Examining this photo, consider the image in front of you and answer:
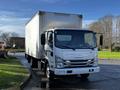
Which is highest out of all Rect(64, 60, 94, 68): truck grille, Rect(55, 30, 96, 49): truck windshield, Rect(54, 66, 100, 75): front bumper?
Rect(55, 30, 96, 49): truck windshield

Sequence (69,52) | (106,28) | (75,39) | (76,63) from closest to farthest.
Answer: (69,52)
(76,63)
(75,39)
(106,28)

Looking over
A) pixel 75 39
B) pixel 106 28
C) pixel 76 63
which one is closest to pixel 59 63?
pixel 76 63

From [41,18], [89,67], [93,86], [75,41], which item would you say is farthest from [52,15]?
[93,86]

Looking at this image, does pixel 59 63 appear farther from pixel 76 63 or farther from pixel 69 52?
pixel 76 63

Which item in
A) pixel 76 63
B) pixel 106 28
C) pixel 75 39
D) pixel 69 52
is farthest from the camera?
pixel 106 28

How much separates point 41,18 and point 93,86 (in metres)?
5.34

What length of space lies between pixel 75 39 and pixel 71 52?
870 mm

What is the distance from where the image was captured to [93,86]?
43.5ft

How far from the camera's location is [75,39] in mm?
14273

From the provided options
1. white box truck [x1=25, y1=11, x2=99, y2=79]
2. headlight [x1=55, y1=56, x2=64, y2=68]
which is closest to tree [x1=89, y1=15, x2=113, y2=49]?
white box truck [x1=25, y1=11, x2=99, y2=79]

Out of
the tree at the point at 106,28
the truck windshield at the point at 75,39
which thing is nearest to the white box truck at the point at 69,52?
the truck windshield at the point at 75,39

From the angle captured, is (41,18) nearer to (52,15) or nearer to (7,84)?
(52,15)

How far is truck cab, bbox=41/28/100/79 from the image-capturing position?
44.9 ft

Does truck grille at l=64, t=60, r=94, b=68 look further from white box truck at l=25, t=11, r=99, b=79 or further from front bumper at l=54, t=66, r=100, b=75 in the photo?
front bumper at l=54, t=66, r=100, b=75
